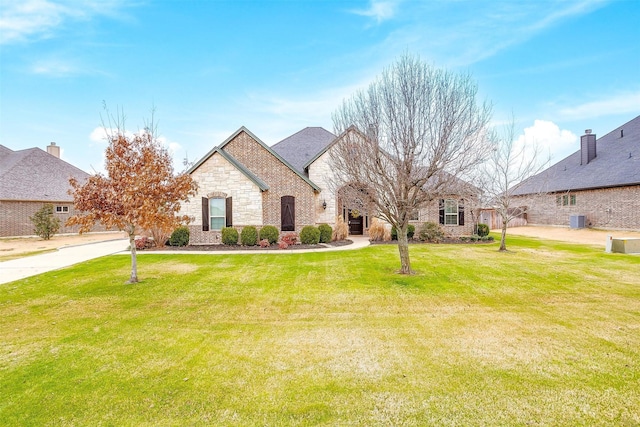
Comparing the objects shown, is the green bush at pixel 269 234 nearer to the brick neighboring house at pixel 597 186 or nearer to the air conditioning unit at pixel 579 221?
the brick neighboring house at pixel 597 186

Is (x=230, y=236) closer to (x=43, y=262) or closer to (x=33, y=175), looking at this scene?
(x=43, y=262)

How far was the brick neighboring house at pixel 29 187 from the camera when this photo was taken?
21.7m

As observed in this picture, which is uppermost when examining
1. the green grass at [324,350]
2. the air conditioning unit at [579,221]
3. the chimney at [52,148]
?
the chimney at [52,148]

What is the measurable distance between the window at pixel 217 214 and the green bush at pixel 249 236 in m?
1.58

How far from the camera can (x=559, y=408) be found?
341cm

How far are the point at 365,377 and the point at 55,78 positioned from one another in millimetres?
19670

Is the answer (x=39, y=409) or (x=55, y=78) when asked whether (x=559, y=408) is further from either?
(x=55, y=78)

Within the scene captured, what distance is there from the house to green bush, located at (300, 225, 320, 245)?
1.31 metres

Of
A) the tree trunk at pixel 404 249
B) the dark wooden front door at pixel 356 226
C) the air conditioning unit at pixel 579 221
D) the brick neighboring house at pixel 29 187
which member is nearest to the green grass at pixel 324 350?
the tree trunk at pixel 404 249

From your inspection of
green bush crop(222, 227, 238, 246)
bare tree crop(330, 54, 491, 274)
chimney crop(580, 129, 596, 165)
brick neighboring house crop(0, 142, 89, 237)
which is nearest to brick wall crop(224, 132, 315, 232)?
green bush crop(222, 227, 238, 246)

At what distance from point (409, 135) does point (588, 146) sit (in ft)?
93.0

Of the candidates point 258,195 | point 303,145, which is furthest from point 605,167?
point 258,195

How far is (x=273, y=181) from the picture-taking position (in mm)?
18031

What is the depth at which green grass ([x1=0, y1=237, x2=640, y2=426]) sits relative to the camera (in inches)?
135
